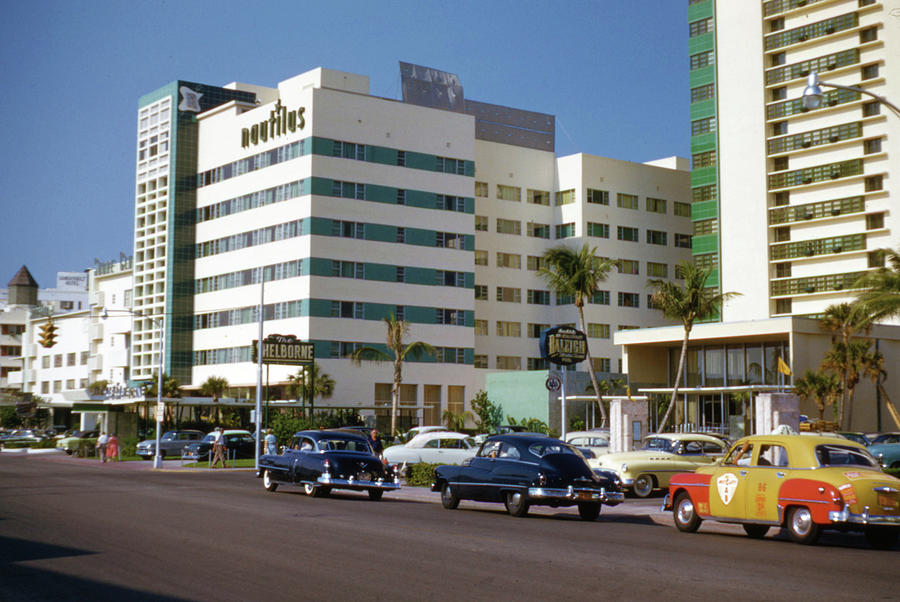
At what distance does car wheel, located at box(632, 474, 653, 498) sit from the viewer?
27828 millimetres

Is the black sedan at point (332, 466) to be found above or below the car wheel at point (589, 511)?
above

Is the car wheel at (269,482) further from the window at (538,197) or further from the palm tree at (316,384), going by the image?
the window at (538,197)

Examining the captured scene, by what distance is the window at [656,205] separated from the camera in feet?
313

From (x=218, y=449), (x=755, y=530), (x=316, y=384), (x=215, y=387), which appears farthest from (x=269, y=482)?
(x=215, y=387)

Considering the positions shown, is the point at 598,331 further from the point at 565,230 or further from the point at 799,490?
the point at 799,490

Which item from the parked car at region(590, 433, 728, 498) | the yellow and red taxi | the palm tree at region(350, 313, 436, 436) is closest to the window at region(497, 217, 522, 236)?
the palm tree at region(350, 313, 436, 436)

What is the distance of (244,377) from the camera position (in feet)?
265

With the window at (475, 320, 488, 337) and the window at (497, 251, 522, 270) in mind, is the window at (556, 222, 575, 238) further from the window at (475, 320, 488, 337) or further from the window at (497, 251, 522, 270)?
the window at (475, 320, 488, 337)

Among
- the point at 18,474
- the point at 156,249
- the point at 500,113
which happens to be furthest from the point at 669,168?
the point at 18,474

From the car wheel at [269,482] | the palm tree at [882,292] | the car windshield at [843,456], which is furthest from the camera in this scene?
the palm tree at [882,292]

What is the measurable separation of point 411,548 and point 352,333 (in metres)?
63.4

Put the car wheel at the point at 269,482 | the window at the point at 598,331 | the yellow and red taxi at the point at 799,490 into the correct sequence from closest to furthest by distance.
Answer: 1. the yellow and red taxi at the point at 799,490
2. the car wheel at the point at 269,482
3. the window at the point at 598,331

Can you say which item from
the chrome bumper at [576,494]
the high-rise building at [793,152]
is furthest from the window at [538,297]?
the chrome bumper at [576,494]

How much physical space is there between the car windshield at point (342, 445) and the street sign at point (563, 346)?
15.7m
